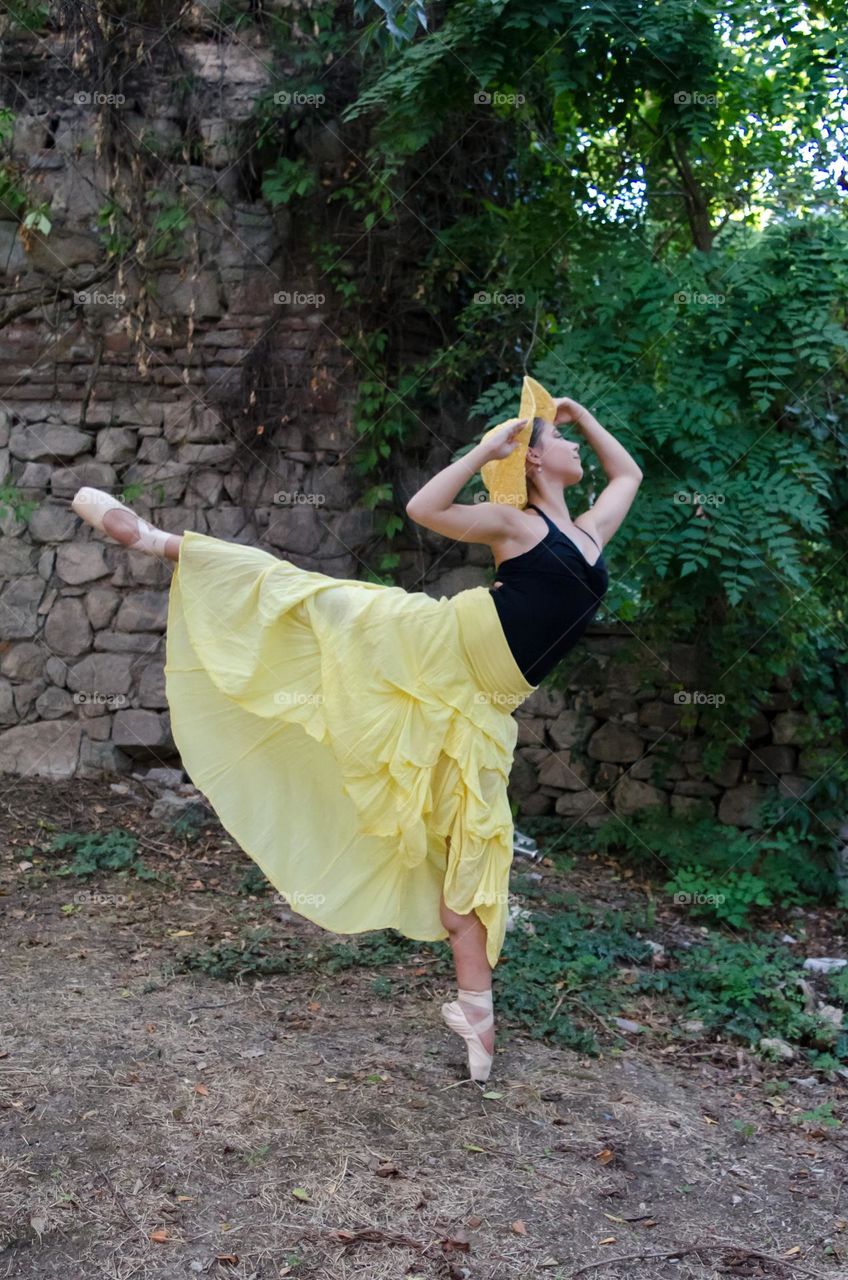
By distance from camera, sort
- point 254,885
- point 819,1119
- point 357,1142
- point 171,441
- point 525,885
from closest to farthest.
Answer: point 357,1142, point 819,1119, point 254,885, point 525,885, point 171,441

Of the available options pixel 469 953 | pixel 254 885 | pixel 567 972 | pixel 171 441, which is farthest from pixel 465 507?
pixel 171 441

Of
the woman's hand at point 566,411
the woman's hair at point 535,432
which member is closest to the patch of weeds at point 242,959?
the woman's hair at point 535,432

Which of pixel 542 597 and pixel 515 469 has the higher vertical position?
pixel 515 469

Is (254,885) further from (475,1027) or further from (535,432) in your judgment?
(535,432)

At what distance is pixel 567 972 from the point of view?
421cm

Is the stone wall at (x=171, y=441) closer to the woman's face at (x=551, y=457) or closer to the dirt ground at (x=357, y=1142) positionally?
the dirt ground at (x=357, y=1142)

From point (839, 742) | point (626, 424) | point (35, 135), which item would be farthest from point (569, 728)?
point (35, 135)

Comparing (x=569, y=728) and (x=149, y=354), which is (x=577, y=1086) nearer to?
(x=569, y=728)

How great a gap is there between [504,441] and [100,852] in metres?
3.01

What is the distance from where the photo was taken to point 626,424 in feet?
14.9

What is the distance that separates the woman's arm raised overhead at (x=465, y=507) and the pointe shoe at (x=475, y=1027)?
1305mm

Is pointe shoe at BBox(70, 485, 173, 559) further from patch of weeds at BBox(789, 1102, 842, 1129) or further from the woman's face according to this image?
patch of weeds at BBox(789, 1102, 842, 1129)

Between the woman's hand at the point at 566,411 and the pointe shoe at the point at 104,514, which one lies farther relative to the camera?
the woman's hand at the point at 566,411

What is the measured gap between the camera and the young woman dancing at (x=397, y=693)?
3221 millimetres
